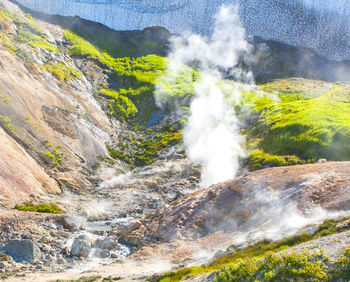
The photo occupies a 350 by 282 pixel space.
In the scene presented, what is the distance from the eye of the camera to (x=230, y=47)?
8738 centimetres

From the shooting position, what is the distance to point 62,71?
47.9 meters

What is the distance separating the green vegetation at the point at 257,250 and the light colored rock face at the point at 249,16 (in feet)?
268

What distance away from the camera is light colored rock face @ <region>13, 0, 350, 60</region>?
84.3 meters

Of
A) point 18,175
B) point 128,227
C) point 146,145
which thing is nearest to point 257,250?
point 128,227

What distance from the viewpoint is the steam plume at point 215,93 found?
112 feet

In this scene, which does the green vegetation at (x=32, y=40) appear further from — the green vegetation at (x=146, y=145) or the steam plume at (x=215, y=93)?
the green vegetation at (x=146, y=145)

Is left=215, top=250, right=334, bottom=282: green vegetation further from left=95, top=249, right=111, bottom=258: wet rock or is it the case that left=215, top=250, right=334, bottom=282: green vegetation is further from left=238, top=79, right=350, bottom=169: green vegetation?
left=238, top=79, right=350, bottom=169: green vegetation

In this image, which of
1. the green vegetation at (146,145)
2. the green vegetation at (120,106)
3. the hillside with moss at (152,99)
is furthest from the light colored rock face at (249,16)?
the green vegetation at (146,145)

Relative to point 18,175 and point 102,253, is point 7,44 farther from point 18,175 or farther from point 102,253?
point 102,253

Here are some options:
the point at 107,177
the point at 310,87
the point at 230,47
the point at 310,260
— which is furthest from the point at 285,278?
the point at 230,47

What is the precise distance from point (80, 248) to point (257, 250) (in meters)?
9.25

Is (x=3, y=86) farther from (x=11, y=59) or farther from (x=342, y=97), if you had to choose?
(x=342, y=97)

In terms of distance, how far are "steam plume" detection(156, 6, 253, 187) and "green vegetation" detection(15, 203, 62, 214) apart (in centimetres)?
1296

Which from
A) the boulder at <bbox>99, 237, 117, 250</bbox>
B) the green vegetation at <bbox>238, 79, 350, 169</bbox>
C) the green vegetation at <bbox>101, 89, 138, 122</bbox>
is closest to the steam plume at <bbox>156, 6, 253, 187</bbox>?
the green vegetation at <bbox>238, 79, 350, 169</bbox>
